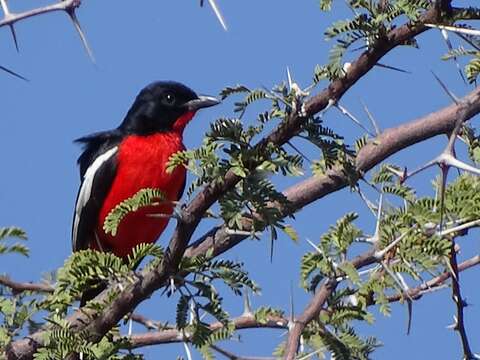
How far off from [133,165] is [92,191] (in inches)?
13.4

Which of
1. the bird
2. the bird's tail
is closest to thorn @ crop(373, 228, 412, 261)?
the bird's tail

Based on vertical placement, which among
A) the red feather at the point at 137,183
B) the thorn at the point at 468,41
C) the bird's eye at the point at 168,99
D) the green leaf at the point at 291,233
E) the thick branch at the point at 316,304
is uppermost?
the bird's eye at the point at 168,99

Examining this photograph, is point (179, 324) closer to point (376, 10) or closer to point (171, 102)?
point (376, 10)

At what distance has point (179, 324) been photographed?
3027 mm

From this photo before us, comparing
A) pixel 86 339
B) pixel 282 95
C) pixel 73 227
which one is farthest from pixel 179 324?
pixel 73 227

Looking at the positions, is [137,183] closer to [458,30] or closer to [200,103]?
[200,103]

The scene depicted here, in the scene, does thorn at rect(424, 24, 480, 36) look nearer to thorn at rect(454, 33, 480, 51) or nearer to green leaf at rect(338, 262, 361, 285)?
thorn at rect(454, 33, 480, 51)

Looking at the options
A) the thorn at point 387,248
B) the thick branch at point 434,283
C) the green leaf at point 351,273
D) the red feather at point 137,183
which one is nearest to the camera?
the thorn at point 387,248

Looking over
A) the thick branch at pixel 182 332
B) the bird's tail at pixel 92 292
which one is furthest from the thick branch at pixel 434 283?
the bird's tail at pixel 92 292

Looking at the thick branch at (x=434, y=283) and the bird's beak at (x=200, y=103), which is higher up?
the bird's beak at (x=200, y=103)

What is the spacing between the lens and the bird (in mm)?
6520

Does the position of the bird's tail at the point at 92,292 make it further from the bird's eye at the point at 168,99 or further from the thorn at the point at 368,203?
the bird's eye at the point at 168,99

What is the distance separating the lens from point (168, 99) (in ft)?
23.4

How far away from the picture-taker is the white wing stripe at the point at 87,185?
6.68 meters
